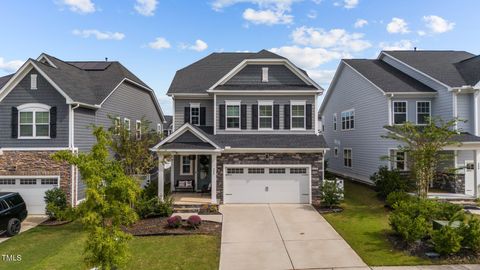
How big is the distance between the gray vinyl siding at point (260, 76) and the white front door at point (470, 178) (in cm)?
1143

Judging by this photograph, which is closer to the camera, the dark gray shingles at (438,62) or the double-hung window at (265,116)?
the double-hung window at (265,116)

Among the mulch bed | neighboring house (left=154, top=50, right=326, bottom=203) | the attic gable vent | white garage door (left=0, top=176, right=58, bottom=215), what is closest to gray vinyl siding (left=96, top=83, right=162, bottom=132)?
neighboring house (left=154, top=50, right=326, bottom=203)

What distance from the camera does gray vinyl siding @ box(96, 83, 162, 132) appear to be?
18.0 meters

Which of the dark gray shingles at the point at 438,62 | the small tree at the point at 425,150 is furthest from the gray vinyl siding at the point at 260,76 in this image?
the dark gray shingles at the point at 438,62

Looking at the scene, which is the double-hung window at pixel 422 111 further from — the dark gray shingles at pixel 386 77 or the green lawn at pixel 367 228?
the green lawn at pixel 367 228

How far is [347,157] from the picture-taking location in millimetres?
23922

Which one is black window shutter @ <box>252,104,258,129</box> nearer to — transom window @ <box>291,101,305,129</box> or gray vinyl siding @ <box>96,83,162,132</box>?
transom window @ <box>291,101,305,129</box>

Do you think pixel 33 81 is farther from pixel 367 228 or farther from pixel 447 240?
pixel 447 240

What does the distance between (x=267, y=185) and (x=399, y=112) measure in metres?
10.0

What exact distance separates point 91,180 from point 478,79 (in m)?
21.0

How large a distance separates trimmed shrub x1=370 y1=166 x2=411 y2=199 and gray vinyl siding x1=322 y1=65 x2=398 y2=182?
1.79 m

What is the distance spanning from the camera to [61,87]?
573 inches

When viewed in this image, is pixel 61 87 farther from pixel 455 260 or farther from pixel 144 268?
pixel 455 260

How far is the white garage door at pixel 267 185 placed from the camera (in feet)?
53.4
